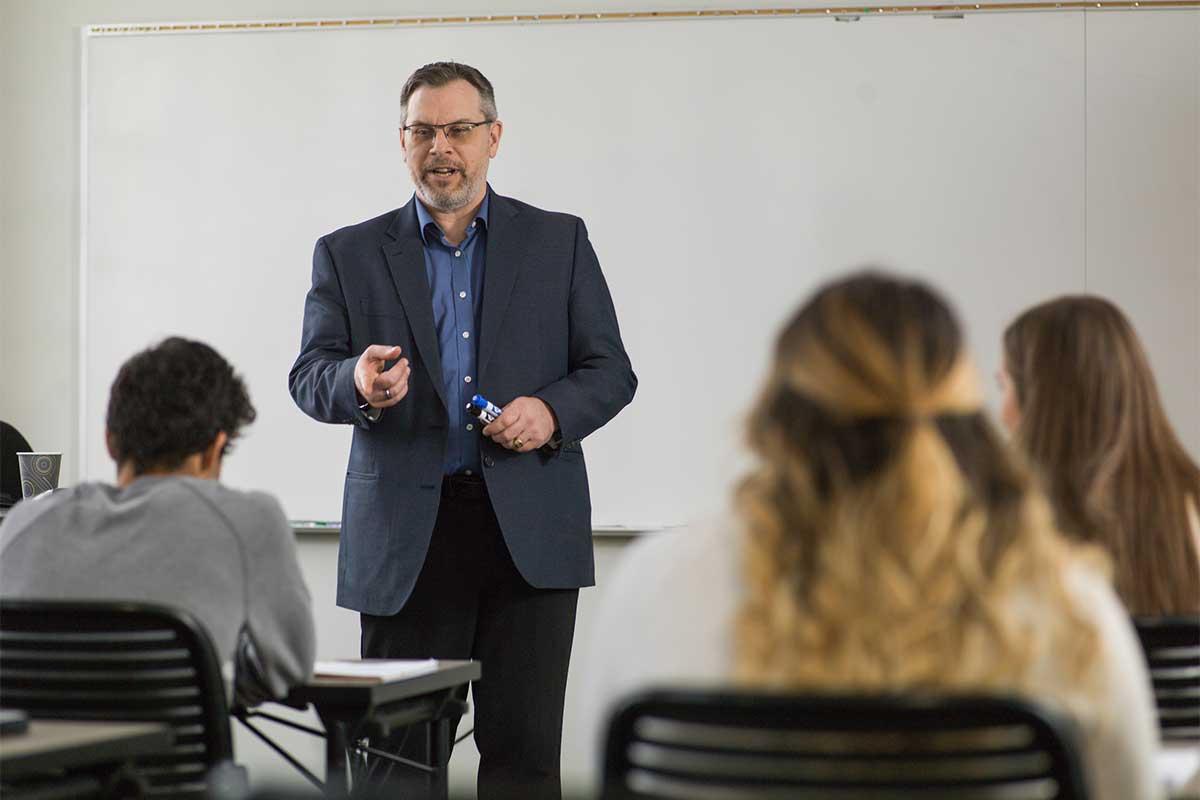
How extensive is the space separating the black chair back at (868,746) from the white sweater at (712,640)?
6 cm

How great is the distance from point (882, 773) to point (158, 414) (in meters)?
1.40

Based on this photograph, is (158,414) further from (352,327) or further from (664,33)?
(664,33)

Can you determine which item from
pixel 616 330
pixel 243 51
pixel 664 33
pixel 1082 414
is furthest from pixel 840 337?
pixel 243 51

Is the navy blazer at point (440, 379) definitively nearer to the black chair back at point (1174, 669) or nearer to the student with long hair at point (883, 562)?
the black chair back at point (1174, 669)

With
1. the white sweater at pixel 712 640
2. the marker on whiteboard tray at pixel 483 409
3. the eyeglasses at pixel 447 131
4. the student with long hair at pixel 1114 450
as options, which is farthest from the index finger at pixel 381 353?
the white sweater at pixel 712 640

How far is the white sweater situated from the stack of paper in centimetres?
105

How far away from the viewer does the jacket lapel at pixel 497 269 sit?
3.23m

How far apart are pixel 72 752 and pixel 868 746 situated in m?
0.91

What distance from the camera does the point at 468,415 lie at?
126 inches

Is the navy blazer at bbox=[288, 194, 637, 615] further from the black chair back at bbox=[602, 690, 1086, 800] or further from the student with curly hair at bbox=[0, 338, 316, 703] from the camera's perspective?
the black chair back at bbox=[602, 690, 1086, 800]

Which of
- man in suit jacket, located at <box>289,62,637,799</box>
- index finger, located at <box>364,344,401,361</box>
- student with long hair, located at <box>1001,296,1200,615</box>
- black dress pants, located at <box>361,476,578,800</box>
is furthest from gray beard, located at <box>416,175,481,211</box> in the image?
student with long hair, located at <box>1001,296,1200,615</box>

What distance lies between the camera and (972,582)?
1186 millimetres

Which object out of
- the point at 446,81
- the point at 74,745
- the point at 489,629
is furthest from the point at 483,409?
the point at 74,745

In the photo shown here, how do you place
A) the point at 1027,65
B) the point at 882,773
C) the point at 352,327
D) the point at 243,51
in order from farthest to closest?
the point at 243,51 → the point at 1027,65 → the point at 352,327 → the point at 882,773
